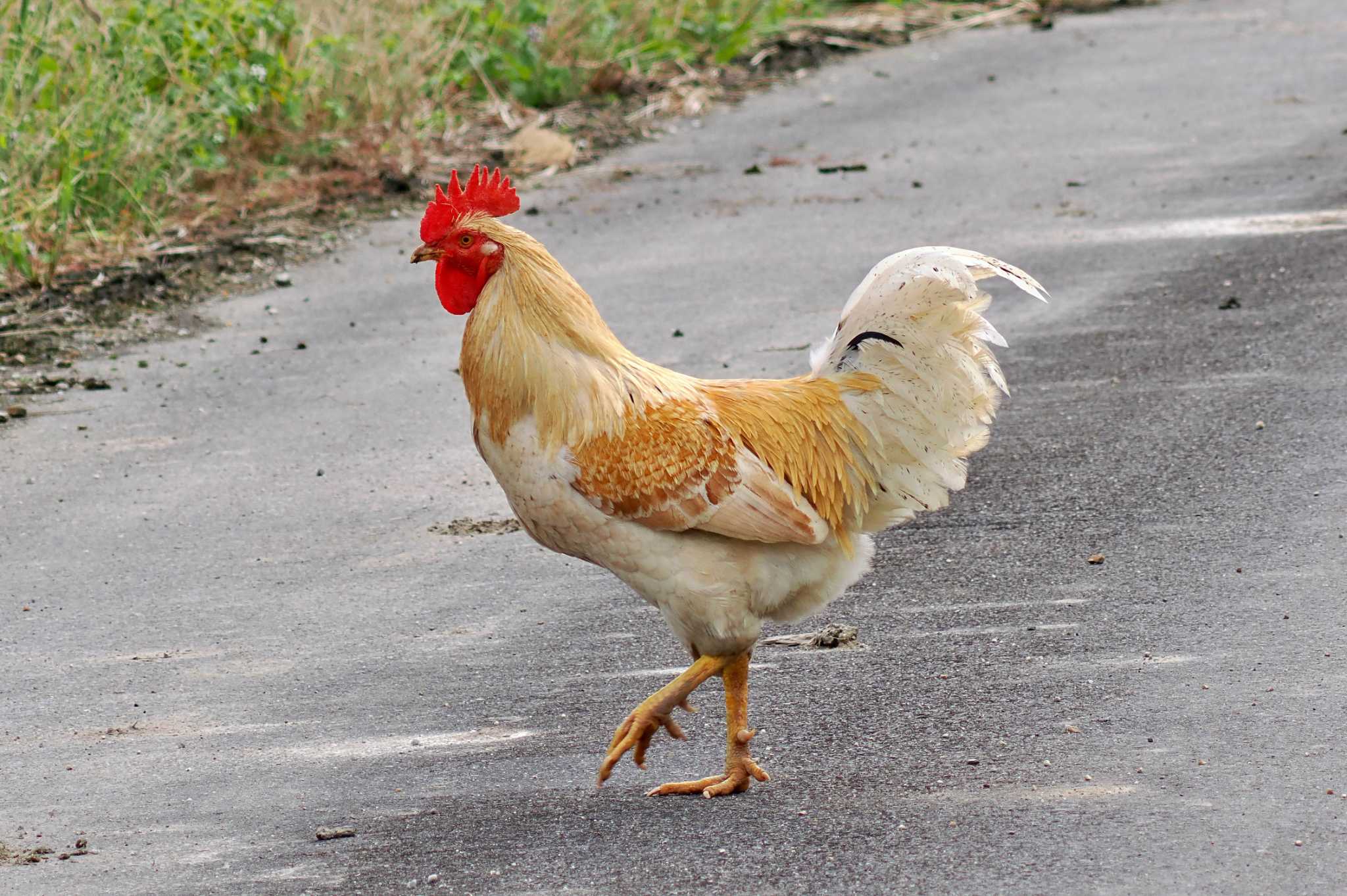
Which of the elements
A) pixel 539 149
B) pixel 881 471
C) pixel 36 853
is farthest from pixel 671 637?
pixel 539 149

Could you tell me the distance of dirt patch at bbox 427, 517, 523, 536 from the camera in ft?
23.6

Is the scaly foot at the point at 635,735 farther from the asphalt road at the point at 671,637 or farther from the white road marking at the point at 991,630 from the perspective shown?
the white road marking at the point at 991,630

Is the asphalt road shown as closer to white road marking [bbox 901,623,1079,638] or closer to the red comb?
white road marking [bbox 901,623,1079,638]

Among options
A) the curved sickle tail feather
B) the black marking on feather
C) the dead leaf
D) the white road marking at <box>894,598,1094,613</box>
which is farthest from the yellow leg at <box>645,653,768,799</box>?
the dead leaf

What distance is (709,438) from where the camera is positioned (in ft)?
16.0

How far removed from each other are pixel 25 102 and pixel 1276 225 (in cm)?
905

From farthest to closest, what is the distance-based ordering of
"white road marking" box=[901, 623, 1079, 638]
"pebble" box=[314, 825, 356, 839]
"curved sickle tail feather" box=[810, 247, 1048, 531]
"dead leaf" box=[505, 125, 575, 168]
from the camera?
"dead leaf" box=[505, 125, 575, 168] → "white road marking" box=[901, 623, 1079, 638] → "curved sickle tail feather" box=[810, 247, 1048, 531] → "pebble" box=[314, 825, 356, 839]

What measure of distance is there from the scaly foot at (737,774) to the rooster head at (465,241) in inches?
63.2

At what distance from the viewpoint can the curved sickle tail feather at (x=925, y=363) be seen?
489 centimetres

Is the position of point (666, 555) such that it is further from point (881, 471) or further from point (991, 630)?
point (991, 630)

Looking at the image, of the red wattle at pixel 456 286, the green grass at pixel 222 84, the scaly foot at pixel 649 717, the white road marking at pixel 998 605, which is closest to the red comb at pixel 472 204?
the red wattle at pixel 456 286

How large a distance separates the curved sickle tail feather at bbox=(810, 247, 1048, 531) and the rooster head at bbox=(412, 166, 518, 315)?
3.85 feet

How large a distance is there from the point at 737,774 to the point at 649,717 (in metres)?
0.35

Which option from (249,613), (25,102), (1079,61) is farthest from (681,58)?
(249,613)
